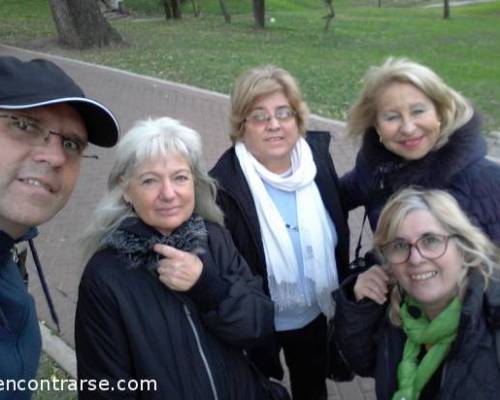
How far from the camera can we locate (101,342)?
2289 millimetres

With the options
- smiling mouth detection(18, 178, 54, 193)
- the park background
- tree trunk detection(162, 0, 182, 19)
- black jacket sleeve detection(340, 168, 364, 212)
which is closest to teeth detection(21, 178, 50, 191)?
smiling mouth detection(18, 178, 54, 193)

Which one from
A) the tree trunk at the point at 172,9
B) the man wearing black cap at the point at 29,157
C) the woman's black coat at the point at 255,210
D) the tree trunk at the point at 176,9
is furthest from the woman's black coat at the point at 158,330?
the tree trunk at the point at 176,9

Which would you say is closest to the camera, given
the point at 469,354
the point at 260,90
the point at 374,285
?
the point at 469,354

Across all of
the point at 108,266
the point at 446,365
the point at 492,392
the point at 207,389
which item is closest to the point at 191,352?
the point at 207,389

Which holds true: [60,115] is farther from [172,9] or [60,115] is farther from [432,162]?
[172,9]

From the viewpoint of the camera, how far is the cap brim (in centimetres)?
185

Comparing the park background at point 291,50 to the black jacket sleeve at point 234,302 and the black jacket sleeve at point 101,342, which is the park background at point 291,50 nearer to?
the black jacket sleeve at point 101,342

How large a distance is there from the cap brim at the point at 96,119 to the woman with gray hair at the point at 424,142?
1.28m

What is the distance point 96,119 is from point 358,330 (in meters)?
1.35

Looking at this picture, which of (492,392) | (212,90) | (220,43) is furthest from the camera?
(220,43)

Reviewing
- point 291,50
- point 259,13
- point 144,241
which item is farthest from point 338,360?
point 259,13

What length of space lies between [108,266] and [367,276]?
3.46 ft

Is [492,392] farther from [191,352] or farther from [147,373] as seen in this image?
[147,373]

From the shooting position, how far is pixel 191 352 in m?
2.34
